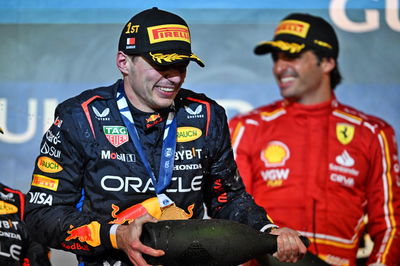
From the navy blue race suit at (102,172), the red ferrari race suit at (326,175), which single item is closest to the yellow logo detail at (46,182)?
the navy blue race suit at (102,172)

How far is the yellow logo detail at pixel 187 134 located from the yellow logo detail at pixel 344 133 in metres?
1.46

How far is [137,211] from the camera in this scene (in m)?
2.40

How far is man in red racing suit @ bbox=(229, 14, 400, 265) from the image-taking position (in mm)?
3680

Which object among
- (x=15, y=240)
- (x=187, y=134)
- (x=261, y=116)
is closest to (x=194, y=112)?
(x=187, y=134)

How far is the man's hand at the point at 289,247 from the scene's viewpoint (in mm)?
2371

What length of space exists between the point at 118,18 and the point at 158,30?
2075 mm

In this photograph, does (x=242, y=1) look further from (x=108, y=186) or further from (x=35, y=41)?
(x=108, y=186)

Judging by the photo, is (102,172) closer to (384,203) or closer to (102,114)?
(102,114)

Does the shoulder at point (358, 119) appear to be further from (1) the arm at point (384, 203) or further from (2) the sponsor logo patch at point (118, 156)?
(2) the sponsor logo patch at point (118, 156)

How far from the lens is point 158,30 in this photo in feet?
8.08

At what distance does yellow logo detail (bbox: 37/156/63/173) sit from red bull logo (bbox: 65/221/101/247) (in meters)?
0.20

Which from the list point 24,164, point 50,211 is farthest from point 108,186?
point 24,164

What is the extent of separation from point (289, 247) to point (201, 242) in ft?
1.08

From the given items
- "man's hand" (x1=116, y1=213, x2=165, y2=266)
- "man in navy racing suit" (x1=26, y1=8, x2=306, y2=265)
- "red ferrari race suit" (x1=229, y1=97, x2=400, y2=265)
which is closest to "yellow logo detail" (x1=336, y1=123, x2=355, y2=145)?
"red ferrari race suit" (x1=229, y1=97, x2=400, y2=265)
